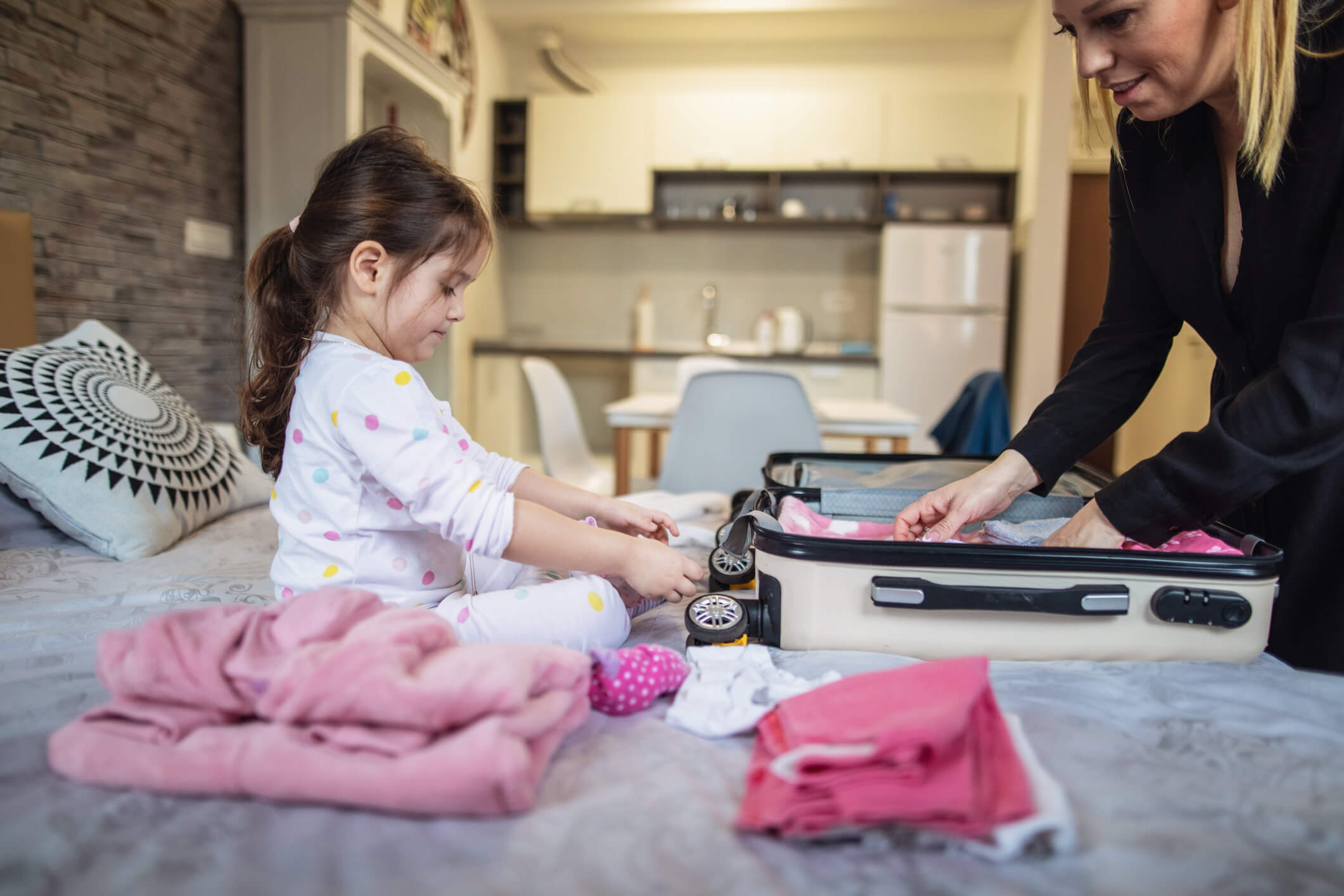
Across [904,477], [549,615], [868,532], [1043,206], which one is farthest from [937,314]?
[549,615]

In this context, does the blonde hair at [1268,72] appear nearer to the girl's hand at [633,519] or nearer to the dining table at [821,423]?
the girl's hand at [633,519]

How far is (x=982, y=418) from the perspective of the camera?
2.64 metres

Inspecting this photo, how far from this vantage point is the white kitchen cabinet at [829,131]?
14.9 ft

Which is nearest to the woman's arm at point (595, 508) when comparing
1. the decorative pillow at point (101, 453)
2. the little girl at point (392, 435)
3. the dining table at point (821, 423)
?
the little girl at point (392, 435)

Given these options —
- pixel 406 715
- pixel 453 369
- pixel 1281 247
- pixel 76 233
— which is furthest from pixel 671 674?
pixel 453 369

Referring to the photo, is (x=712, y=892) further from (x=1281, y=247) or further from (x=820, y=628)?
(x=1281, y=247)

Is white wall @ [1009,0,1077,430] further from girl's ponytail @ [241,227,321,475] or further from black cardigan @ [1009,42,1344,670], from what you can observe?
girl's ponytail @ [241,227,321,475]

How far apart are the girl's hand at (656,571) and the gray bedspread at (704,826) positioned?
7.9 inches

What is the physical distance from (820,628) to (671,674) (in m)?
0.19

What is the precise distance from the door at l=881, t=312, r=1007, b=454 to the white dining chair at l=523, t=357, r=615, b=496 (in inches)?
76.3

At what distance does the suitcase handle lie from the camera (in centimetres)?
87

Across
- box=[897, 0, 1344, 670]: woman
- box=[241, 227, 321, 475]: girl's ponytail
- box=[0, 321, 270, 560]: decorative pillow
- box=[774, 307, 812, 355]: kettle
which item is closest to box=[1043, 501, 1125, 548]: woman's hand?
box=[897, 0, 1344, 670]: woman

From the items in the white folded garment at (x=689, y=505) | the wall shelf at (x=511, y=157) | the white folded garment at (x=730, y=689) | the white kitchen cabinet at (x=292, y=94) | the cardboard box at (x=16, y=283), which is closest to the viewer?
the white folded garment at (x=730, y=689)

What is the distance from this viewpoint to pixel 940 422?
9.60 feet
